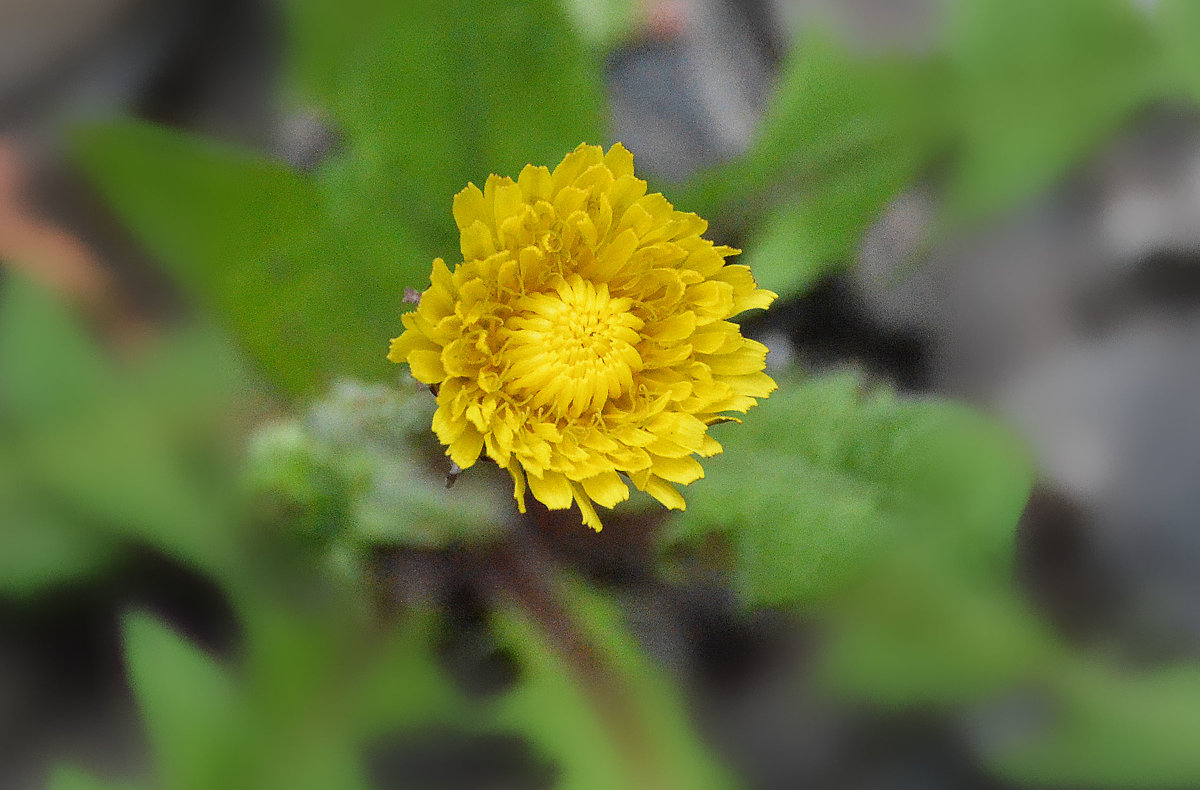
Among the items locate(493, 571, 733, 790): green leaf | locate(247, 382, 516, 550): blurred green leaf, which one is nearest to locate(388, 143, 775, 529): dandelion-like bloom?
locate(247, 382, 516, 550): blurred green leaf

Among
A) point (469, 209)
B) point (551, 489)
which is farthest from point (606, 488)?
point (469, 209)

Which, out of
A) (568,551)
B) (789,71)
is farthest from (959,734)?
(789,71)

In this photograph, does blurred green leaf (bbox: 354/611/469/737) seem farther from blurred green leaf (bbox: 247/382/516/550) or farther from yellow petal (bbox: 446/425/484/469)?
yellow petal (bbox: 446/425/484/469)

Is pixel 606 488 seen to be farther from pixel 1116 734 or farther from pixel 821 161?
pixel 1116 734

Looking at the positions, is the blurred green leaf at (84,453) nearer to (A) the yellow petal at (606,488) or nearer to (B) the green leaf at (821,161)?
(A) the yellow petal at (606,488)

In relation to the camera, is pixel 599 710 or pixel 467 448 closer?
pixel 467 448
